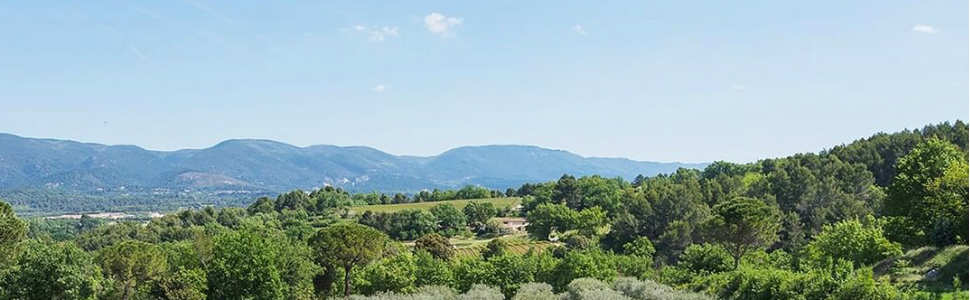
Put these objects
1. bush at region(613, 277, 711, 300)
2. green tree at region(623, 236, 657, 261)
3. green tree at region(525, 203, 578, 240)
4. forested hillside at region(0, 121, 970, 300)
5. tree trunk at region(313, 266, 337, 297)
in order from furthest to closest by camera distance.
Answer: green tree at region(525, 203, 578, 240) → green tree at region(623, 236, 657, 261) → tree trunk at region(313, 266, 337, 297) → forested hillside at region(0, 121, 970, 300) → bush at region(613, 277, 711, 300)

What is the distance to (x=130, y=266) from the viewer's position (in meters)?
32.3

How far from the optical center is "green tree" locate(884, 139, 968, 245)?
2702 centimetres

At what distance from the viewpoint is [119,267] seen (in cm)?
3225

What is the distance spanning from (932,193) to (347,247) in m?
27.2

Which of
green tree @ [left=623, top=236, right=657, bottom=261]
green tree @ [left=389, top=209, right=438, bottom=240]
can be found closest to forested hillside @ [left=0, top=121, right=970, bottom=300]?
green tree @ [left=623, top=236, right=657, bottom=261]

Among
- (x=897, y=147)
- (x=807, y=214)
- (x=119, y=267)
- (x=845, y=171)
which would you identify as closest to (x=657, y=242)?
(x=807, y=214)

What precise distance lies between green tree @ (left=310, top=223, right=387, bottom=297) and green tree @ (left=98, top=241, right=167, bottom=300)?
8004 mm

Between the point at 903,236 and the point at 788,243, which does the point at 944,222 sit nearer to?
the point at 903,236

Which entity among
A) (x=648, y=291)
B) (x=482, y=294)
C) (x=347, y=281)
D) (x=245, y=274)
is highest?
(x=245, y=274)

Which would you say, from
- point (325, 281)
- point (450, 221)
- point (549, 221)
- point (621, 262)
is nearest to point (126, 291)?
point (325, 281)

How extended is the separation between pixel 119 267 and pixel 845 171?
59.3 meters

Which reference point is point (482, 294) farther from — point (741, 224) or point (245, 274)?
point (741, 224)

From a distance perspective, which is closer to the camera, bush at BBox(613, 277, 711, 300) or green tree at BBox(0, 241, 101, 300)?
bush at BBox(613, 277, 711, 300)

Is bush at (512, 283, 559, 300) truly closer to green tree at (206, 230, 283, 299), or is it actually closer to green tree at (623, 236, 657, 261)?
green tree at (206, 230, 283, 299)
